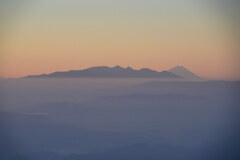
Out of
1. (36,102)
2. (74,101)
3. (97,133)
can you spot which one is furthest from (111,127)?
(36,102)

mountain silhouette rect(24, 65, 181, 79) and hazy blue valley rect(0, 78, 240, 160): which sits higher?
mountain silhouette rect(24, 65, 181, 79)

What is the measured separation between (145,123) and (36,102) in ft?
4.77

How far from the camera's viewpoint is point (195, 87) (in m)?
5.38

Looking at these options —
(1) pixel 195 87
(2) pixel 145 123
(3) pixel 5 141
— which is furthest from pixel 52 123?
(1) pixel 195 87

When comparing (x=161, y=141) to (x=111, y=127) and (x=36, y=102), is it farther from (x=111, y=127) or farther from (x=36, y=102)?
(x=36, y=102)

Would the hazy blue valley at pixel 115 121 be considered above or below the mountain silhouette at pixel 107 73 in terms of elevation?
below

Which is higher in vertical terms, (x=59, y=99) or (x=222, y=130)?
(x=59, y=99)

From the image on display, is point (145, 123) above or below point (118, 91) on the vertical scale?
below

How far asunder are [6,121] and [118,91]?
150 cm

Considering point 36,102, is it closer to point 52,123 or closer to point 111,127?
point 52,123

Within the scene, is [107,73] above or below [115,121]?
above

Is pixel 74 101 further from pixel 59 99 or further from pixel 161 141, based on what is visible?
pixel 161 141

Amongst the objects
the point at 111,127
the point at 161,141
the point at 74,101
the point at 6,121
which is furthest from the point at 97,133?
the point at 6,121

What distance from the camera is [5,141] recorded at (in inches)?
208
